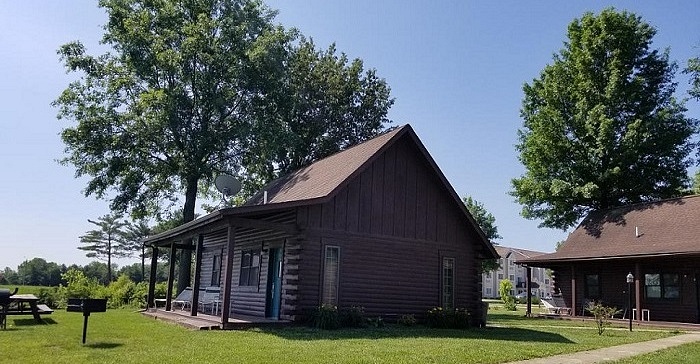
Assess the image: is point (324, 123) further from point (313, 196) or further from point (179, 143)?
point (313, 196)

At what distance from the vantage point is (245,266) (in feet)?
62.7

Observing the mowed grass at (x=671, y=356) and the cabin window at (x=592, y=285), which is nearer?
the mowed grass at (x=671, y=356)

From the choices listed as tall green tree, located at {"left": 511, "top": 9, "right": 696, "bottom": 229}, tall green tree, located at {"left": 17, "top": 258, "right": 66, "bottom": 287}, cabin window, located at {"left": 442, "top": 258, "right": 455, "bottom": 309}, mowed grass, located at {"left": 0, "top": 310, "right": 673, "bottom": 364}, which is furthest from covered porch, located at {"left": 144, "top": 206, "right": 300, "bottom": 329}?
tall green tree, located at {"left": 17, "top": 258, "right": 66, "bottom": 287}

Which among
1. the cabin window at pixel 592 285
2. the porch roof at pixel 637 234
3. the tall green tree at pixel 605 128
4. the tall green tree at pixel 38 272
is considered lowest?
the tall green tree at pixel 38 272

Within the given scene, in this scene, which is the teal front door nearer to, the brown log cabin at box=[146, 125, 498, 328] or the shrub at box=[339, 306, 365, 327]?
the brown log cabin at box=[146, 125, 498, 328]

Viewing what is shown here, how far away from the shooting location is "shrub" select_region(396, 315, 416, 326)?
16.9m

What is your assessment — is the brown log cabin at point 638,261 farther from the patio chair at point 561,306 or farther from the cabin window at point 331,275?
the cabin window at point 331,275

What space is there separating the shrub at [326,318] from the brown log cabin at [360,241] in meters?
0.68

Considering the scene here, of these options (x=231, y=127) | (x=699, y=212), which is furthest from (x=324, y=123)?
(x=699, y=212)

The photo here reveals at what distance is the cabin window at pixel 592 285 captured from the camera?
2545 cm

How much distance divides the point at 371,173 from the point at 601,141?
18.7 meters

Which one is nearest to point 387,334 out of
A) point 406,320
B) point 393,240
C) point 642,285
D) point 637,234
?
point 406,320

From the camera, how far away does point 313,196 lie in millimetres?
15547

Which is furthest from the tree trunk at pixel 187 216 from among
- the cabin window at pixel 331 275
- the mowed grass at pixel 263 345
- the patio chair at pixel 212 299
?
the cabin window at pixel 331 275
